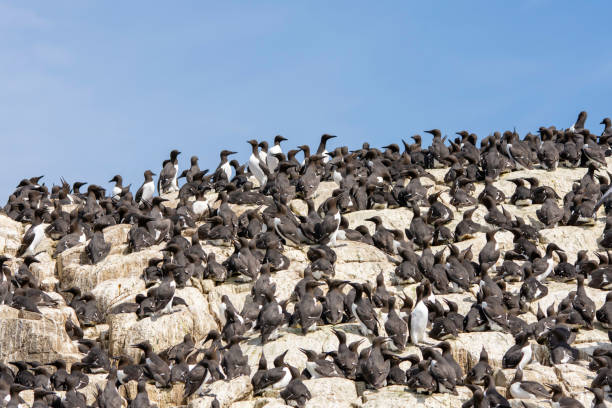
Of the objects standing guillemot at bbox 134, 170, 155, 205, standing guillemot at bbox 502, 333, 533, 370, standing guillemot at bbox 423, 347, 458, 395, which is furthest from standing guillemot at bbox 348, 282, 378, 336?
standing guillemot at bbox 134, 170, 155, 205

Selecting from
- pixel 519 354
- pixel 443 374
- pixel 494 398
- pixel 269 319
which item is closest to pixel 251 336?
pixel 269 319

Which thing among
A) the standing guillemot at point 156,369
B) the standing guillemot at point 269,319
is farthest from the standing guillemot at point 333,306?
the standing guillemot at point 156,369

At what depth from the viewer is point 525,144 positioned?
96.1 feet

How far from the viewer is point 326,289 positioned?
20812mm

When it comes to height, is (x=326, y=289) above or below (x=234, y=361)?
above

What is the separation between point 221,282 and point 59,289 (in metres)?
4.29

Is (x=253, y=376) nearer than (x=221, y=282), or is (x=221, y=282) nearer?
(x=253, y=376)

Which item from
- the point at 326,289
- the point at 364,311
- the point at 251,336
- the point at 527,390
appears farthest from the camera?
the point at 326,289

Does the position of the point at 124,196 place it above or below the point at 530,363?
above

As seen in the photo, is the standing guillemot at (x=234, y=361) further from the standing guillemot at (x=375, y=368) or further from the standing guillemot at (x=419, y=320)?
the standing guillemot at (x=419, y=320)

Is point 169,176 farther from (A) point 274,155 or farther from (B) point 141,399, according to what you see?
(B) point 141,399

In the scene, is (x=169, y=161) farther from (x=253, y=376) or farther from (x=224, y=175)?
(x=253, y=376)

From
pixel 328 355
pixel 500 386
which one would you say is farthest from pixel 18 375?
pixel 500 386

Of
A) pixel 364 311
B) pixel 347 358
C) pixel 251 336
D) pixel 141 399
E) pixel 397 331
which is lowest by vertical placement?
pixel 141 399
